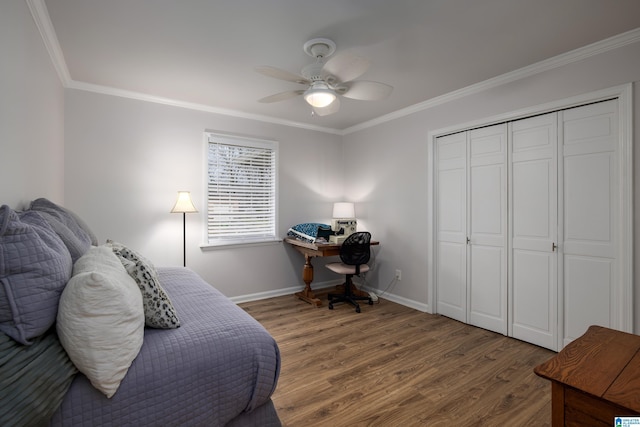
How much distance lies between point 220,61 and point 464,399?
317cm

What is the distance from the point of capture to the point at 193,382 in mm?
1257

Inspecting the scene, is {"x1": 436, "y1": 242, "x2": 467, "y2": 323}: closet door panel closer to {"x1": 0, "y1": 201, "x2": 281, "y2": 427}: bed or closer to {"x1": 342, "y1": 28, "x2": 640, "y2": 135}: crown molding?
{"x1": 342, "y1": 28, "x2": 640, "y2": 135}: crown molding

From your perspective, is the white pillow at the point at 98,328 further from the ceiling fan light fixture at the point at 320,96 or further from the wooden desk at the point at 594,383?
the ceiling fan light fixture at the point at 320,96

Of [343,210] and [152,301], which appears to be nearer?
[152,301]

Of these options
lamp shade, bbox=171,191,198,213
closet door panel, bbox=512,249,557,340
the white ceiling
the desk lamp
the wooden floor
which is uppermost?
the white ceiling

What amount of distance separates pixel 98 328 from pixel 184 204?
2422mm

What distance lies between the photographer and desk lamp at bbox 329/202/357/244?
3.96 m

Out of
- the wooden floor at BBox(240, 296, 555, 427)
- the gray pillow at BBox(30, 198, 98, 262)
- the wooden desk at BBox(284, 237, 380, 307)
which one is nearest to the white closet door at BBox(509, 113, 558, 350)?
the wooden floor at BBox(240, 296, 555, 427)

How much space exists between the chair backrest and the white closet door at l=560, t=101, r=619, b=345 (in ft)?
6.37

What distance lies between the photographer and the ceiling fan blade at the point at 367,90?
227cm

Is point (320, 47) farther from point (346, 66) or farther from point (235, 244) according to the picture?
point (235, 244)

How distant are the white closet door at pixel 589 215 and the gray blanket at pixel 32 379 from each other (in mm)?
3354

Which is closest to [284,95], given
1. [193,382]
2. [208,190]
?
[208,190]

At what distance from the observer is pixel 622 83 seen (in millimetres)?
2262
